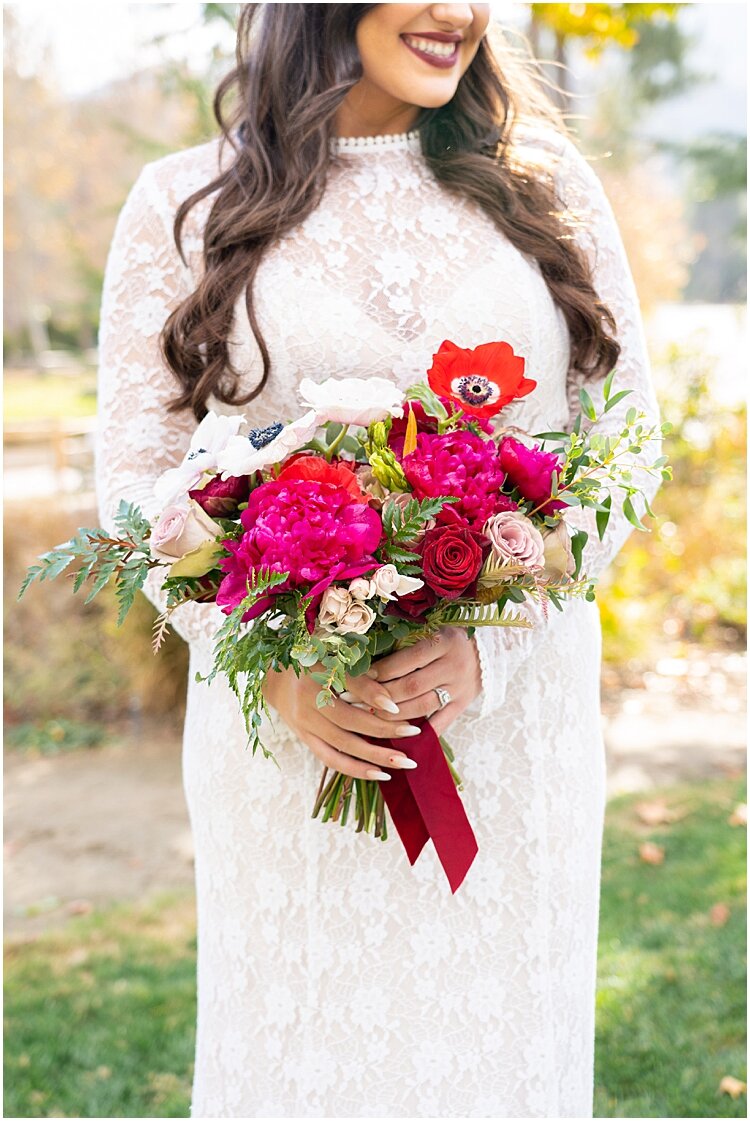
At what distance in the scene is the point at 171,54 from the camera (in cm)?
587

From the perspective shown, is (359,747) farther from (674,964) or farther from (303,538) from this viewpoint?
(674,964)

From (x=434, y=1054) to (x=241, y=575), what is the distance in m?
1.13

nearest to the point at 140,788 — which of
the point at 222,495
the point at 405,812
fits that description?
the point at 405,812

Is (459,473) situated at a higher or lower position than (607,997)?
higher

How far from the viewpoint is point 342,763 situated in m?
1.84

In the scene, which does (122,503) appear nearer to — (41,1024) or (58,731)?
(41,1024)

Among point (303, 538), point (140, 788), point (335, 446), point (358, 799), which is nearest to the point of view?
point (303, 538)

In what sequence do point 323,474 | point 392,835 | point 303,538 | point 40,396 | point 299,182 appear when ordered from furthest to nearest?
1. point 40,396
2. point 299,182
3. point 392,835
4. point 323,474
5. point 303,538

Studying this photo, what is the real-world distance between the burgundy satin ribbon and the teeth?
1.29 m

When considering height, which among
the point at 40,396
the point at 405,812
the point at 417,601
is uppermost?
the point at 40,396

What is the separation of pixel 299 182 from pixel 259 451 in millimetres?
852

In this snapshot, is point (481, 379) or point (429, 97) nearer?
point (481, 379)

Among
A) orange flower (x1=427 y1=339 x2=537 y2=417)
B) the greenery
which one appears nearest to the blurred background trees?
the greenery

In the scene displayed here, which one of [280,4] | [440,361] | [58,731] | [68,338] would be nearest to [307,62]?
[280,4]
